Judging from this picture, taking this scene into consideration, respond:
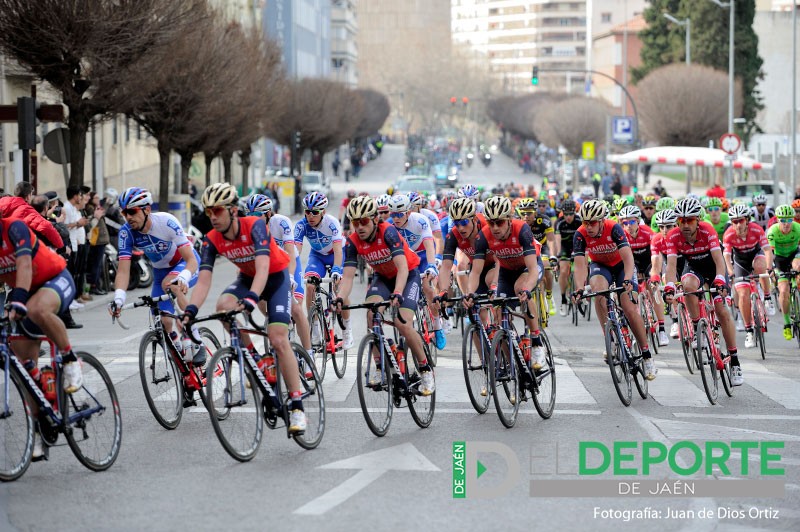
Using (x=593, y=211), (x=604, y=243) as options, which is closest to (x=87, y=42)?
(x=604, y=243)

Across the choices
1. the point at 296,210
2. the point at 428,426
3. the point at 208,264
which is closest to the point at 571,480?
the point at 428,426

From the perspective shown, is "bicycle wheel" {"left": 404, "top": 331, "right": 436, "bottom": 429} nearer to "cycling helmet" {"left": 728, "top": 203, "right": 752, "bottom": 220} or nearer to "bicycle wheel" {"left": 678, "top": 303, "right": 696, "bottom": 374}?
"bicycle wheel" {"left": 678, "top": 303, "right": 696, "bottom": 374}

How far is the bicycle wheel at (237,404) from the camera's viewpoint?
30.0ft

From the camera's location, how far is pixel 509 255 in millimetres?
12227

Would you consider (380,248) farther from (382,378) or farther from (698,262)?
(698,262)

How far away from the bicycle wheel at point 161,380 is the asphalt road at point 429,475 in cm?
14

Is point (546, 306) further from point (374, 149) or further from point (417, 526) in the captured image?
point (374, 149)

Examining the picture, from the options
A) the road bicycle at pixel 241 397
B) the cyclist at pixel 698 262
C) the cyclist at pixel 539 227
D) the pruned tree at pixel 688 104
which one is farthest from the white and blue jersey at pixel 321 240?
the pruned tree at pixel 688 104

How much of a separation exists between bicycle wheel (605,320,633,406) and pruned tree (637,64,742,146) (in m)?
56.4

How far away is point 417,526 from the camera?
24.7 ft

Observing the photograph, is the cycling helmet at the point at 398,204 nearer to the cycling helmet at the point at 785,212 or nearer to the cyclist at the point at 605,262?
the cyclist at the point at 605,262

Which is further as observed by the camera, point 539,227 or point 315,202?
point 539,227

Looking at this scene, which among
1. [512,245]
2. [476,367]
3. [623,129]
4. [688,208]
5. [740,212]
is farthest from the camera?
[623,129]

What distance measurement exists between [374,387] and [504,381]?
1.17m
